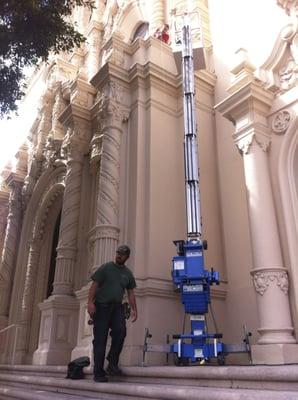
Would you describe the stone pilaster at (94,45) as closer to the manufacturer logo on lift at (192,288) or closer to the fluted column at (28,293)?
the fluted column at (28,293)

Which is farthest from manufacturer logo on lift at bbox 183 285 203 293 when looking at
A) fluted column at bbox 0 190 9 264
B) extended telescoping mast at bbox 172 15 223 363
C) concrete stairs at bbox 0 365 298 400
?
fluted column at bbox 0 190 9 264

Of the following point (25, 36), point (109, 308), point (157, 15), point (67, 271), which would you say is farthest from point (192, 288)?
point (157, 15)

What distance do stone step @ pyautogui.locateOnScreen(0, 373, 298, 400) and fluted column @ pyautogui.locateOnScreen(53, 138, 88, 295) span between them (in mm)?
3354

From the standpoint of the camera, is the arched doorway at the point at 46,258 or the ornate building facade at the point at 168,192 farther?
the arched doorway at the point at 46,258

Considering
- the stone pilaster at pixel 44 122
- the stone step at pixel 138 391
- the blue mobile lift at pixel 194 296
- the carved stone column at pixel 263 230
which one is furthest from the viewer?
the stone pilaster at pixel 44 122

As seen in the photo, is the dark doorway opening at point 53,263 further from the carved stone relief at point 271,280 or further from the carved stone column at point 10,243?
the carved stone relief at point 271,280

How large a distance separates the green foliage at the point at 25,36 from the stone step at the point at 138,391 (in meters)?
5.66

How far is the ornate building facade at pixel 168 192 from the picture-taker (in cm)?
707

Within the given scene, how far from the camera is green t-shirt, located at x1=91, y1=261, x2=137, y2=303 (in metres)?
5.11

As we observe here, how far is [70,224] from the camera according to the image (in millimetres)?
10266

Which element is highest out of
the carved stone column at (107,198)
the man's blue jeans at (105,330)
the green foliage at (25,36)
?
the green foliage at (25,36)

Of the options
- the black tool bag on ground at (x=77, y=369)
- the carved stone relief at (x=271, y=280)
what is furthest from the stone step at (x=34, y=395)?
the carved stone relief at (x=271, y=280)

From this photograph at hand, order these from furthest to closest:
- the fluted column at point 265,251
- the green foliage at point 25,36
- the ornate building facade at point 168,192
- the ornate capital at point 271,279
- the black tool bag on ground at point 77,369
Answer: the green foliage at point 25,36, the ornate building facade at point 168,192, the ornate capital at point 271,279, the fluted column at point 265,251, the black tool bag on ground at point 77,369

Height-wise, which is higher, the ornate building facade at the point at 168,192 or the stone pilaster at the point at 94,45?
the stone pilaster at the point at 94,45
